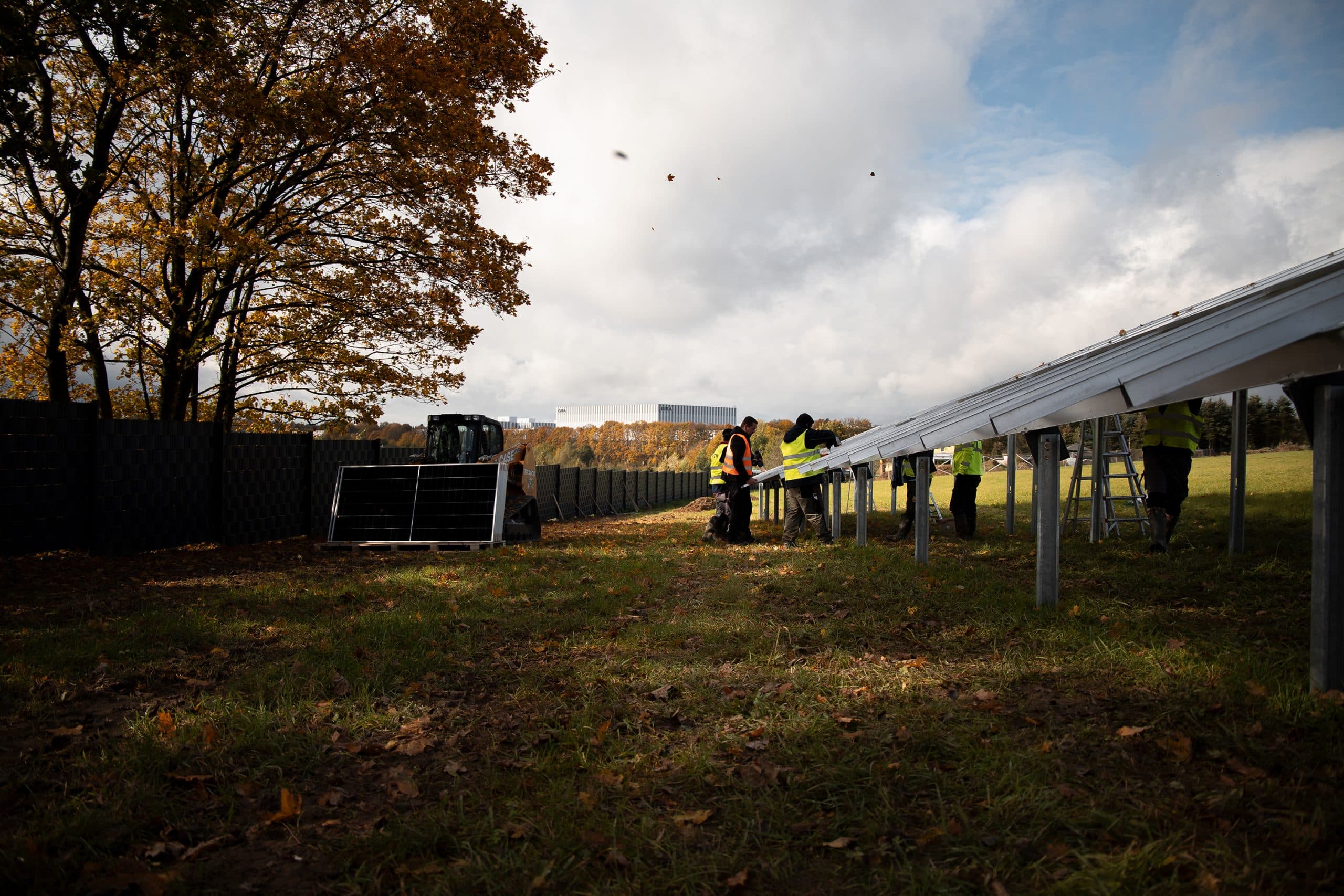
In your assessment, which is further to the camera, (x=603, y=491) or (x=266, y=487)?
(x=603, y=491)

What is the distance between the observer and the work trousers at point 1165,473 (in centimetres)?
802

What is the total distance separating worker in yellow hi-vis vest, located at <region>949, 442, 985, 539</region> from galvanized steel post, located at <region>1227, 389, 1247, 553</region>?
3497 millimetres

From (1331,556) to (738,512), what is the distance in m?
8.94

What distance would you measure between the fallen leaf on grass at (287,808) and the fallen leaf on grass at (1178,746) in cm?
344

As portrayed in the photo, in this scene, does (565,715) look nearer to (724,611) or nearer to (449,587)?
(724,611)

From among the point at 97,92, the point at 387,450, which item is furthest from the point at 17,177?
the point at 387,450

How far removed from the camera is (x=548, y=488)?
922 inches

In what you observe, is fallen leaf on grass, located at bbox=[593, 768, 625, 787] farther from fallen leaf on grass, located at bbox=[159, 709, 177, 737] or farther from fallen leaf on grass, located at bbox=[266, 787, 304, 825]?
fallen leaf on grass, located at bbox=[159, 709, 177, 737]

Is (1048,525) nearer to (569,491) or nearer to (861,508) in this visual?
(861,508)

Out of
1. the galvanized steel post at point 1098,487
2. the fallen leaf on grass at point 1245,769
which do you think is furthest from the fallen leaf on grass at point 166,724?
the galvanized steel post at point 1098,487

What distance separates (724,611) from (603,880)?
→ 387 cm

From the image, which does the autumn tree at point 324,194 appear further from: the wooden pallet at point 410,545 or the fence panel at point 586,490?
the fence panel at point 586,490

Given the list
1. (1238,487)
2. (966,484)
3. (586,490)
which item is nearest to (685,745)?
(1238,487)

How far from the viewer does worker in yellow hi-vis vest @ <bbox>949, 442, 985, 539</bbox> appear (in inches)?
449
